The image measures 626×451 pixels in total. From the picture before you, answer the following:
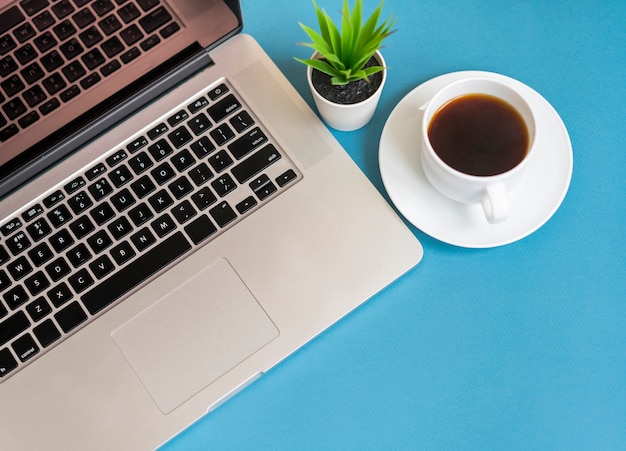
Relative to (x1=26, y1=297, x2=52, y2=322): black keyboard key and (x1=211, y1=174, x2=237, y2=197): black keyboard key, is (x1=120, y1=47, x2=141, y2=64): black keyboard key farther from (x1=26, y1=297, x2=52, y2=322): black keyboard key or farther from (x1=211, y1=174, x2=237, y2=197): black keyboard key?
(x1=26, y1=297, x2=52, y2=322): black keyboard key

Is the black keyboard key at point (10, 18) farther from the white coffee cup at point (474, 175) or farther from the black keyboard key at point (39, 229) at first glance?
the white coffee cup at point (474, 175)

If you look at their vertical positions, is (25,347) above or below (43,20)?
below

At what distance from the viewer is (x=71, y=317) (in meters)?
0.68

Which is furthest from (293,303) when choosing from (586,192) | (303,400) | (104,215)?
(586,192)

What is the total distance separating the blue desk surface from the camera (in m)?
0.67

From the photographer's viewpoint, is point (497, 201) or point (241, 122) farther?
point (241, 122)

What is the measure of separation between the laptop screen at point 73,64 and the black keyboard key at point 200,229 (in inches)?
6.0

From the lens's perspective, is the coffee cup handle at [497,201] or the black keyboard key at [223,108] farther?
the black keyboard key at [223,108]

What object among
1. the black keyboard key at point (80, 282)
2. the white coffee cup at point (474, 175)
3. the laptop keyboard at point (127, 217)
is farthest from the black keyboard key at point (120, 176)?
the white coffee cup at point (474, 175)

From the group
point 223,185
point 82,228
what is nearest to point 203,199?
point 223,185

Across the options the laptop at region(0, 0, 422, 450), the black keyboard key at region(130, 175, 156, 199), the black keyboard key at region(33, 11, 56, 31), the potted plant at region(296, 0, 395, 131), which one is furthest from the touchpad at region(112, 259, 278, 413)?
the black keyboard key at region(33, 11, 56, 31)

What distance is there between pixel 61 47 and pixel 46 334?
0.98 ft

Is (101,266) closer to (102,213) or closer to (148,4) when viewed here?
(102,213)

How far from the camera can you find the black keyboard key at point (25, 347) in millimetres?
678
